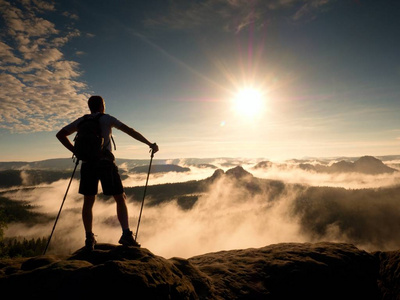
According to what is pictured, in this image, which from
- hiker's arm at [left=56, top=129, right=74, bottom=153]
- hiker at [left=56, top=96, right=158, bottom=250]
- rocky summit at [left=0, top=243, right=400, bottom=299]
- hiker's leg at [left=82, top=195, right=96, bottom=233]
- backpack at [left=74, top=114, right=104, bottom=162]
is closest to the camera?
rocky summit at [left=0, top=243, right=400, bottom=299]

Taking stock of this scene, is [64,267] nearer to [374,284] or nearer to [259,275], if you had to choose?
[259,275]

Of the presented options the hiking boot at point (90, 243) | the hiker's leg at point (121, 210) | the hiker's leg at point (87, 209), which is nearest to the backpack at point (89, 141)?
the hiker's leg at point (87, 209)

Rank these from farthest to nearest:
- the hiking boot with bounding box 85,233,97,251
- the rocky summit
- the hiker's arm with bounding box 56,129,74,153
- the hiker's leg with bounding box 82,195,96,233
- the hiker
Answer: the hiking boot with bounding box 85,233,97,251
the hiker's arm with bounding box 56,129,74,153
the hiker's leg with bounding box 82,195,96,233
the hiker
the rocky summit

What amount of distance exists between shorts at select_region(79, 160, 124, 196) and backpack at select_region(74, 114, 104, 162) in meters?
0.23

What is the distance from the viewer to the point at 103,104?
306 inches

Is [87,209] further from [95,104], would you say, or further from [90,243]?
[95,104]

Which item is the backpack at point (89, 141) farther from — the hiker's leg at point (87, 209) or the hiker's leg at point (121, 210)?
the hiker's leg at point (121, 210)

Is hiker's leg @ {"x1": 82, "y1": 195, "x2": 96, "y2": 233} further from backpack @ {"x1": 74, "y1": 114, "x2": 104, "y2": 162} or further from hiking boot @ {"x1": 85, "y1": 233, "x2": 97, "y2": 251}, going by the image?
backpack @ {"x1": 74, "y1": 114, "x2": 104, "y2": 162}

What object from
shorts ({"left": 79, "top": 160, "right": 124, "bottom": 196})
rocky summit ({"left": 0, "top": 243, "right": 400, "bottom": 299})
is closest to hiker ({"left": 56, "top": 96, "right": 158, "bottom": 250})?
shorts ({"left": 79, "top": 160, "right": 124, "bottom": 196})

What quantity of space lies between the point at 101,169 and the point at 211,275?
536 centimetres

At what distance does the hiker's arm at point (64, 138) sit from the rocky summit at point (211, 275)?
330 cm

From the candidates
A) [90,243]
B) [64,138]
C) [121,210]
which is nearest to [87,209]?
[121,210]

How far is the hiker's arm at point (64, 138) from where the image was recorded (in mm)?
7273

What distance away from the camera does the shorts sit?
273 inches
